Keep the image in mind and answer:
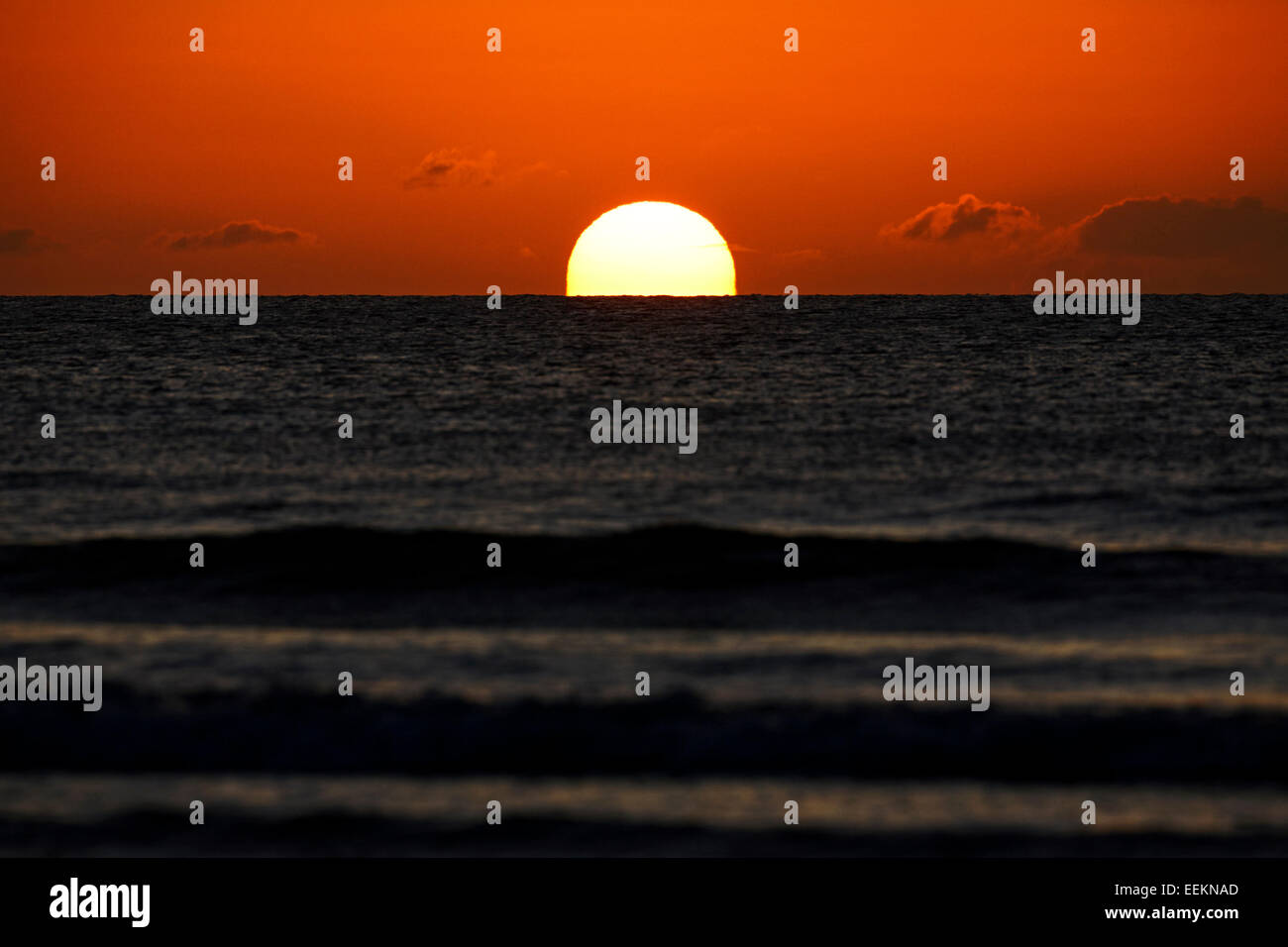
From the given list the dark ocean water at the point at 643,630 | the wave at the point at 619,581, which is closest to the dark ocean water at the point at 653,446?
the dark ocean water at the point at 643,630

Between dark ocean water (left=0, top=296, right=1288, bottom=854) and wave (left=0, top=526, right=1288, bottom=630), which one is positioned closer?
dark ocean water (left=0, top=296, right=1288, bottom=854)

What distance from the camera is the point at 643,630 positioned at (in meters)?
17.2

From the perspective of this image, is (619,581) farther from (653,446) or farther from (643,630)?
(653,446)

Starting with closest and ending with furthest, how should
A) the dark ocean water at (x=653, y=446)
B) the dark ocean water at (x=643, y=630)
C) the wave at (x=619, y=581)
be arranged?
the dark ocean water at (x=643, y=630), the wave at (x=619, y=581), the dark ocean water at (x=653, y=446)

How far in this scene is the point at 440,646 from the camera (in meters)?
16.2

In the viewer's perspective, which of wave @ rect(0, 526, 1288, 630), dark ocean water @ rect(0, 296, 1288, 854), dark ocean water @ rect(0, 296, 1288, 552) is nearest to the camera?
dark ocean water @ rect(0, 296, 1288, 854)

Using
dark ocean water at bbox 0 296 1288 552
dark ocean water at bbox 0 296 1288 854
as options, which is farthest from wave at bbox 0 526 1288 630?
dark ocean water at bbox 0 296 1288 552

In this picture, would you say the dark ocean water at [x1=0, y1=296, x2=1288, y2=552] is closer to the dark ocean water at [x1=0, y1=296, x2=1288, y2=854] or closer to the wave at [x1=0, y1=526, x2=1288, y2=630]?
the dark ocean water at [x1=0, y1=296, x2=1288, y2=854]

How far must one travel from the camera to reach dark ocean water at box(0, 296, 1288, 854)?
36.6 feet

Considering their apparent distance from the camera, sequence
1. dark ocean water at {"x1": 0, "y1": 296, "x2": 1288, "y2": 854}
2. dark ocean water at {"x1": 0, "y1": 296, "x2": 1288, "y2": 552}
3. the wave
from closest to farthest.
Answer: dark ocean water at {"x1": 0, "y1": 296, "x2": 1288, "y2": 854} < the wave < dark ocean water at {"x1": 0, "y1": 296, "x2": 1288, "y2": 552}

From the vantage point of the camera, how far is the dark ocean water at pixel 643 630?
11.2 m

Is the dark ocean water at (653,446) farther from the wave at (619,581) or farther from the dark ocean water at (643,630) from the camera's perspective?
the wave at (619,581)

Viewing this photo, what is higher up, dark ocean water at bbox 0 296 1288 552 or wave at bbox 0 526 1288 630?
dark ocean water at bbox 0 296 1288 552
